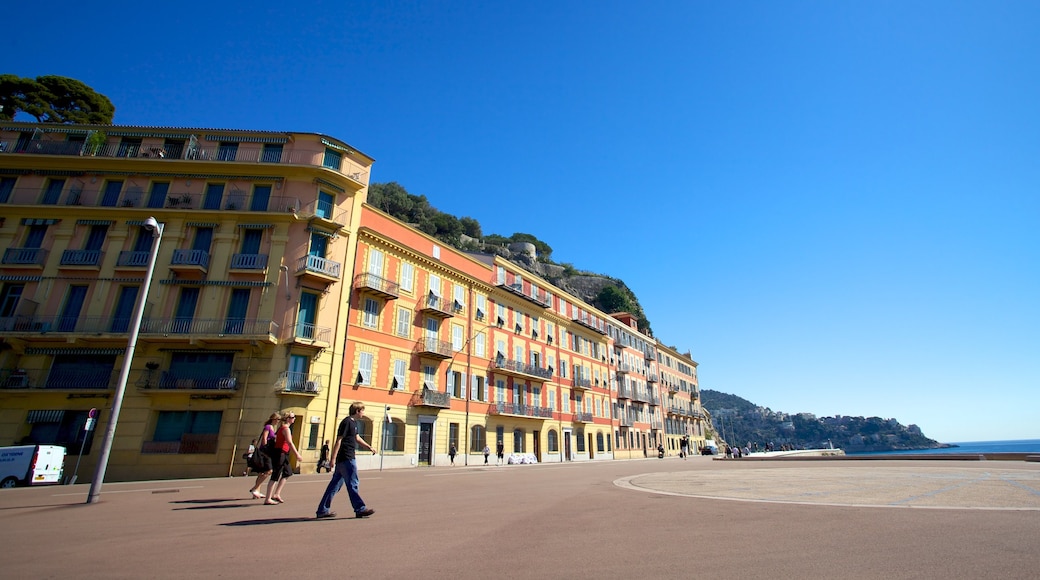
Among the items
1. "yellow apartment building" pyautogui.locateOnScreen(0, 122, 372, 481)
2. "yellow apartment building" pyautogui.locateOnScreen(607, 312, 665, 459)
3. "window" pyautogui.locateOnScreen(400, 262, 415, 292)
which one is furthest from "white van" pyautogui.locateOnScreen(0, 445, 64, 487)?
"yellow apartment building" pyautogui.locateOnScreen(607, 312, 665, 459)

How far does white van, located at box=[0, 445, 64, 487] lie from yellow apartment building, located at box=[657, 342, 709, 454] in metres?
59.0

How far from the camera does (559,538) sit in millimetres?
6012

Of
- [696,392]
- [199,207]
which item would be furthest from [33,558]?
[696,392]

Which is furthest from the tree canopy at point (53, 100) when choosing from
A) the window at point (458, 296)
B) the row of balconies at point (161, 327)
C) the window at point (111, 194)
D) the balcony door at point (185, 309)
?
the window at point (458, 296)

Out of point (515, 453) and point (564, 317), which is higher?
point (564, 317)

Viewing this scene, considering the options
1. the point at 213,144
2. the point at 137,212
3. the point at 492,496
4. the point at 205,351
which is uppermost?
the point at 213,144

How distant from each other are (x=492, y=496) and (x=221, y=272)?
2138 cm

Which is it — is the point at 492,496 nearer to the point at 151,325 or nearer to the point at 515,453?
the point at 151,325

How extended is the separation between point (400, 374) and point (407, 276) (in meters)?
6.43

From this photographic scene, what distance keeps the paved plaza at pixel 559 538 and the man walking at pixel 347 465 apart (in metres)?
0.28

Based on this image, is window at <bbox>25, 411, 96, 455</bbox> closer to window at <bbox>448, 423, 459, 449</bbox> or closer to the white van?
the white van

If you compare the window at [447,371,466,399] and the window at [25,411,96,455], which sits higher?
the window at [447,371,466,399]

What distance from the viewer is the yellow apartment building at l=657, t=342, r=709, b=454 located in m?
65.1

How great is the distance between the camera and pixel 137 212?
1009 inches
